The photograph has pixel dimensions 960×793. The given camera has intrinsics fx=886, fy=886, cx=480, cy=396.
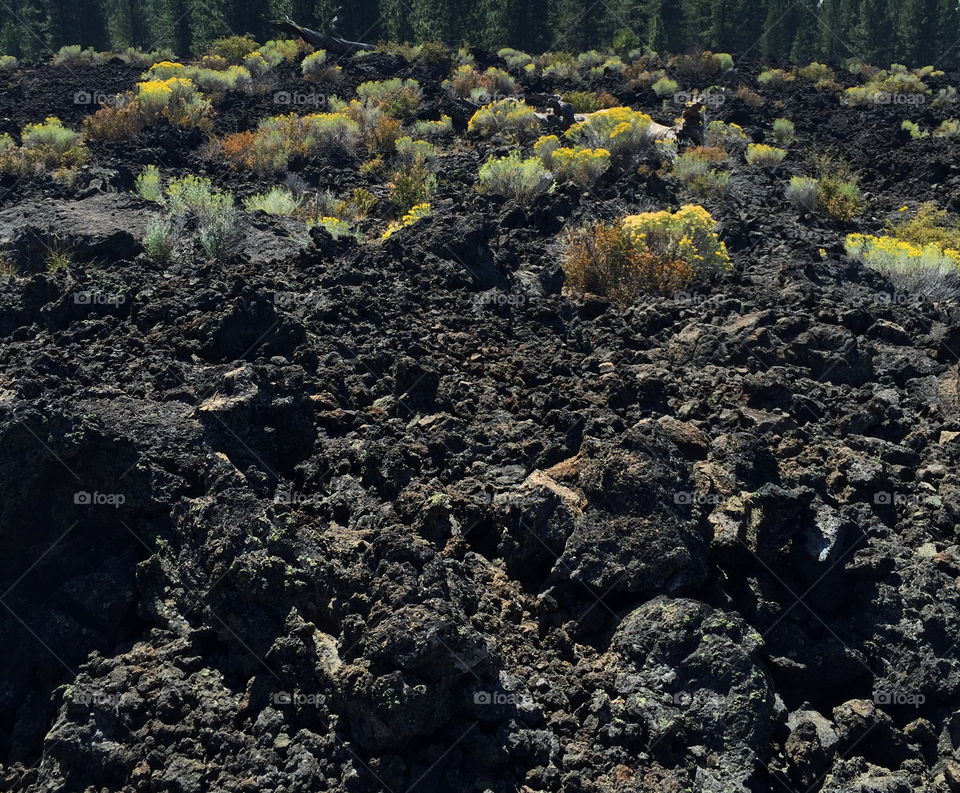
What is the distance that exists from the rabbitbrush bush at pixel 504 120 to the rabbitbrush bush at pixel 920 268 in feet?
23.4

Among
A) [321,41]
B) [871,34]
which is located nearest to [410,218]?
[321,41]

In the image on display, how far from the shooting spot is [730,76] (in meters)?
24.2

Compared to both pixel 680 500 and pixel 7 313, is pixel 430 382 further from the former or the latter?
Result: pixel 7 313

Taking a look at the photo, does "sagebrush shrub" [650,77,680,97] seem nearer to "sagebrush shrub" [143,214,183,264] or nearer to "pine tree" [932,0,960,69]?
"sagebrush shrub" [143,214,183,264]

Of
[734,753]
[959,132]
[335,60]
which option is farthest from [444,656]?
[335,60]

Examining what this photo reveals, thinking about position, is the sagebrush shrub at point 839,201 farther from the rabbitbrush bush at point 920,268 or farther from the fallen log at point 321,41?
the fallen log at point 321,41

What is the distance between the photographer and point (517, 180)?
10.8 meters

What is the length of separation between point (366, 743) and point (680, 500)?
2002mm

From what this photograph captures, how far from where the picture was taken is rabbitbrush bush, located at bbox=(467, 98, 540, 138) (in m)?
15.0

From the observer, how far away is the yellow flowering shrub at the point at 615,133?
501 inches
